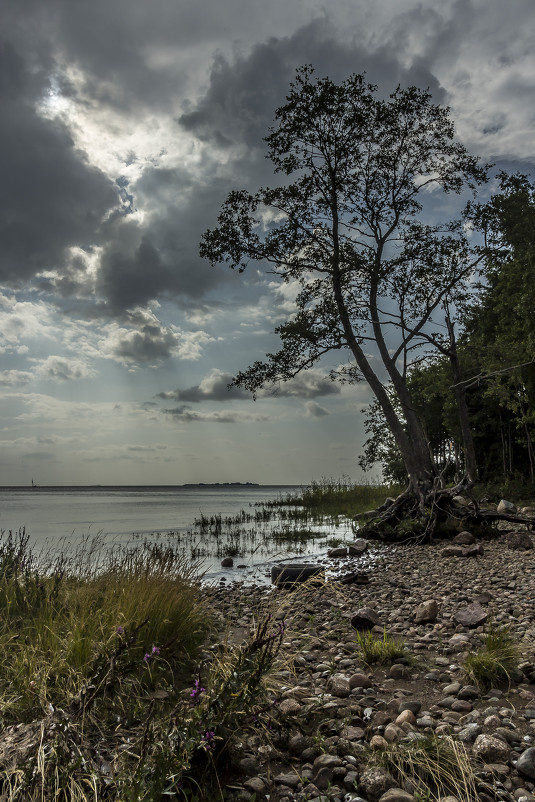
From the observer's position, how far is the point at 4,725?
10.8 ft

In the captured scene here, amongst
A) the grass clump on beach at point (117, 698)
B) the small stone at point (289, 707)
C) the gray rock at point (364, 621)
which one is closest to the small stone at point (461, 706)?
the small stone at point (289, 707)

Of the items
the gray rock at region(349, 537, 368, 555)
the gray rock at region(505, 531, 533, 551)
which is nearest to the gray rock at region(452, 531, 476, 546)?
the gray rock at region(505, 531, 533, 551)

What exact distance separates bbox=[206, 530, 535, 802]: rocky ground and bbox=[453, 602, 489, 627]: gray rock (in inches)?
0.4

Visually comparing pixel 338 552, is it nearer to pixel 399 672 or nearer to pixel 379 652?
pixel 379 652

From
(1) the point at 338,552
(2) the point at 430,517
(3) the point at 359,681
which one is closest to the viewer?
(3) the point at 359,681

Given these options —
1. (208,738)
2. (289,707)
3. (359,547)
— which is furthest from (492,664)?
(359,547)

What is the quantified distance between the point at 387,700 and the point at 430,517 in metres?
11.3

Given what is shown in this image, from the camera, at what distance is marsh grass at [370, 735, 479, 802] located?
289cm

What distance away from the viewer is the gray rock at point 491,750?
3156 mm

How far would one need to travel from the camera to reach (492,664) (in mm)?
4312

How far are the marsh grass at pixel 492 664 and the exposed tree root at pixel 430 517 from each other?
9.99 meters

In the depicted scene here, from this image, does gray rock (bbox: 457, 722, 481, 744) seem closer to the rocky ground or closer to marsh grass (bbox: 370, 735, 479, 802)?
the rocky ground

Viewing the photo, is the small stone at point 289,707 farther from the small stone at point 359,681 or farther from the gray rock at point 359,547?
the gray rock at point 359,547

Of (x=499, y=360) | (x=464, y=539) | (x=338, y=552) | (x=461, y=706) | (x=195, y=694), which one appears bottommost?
(x=338, y=552)
